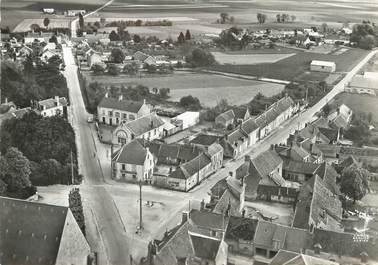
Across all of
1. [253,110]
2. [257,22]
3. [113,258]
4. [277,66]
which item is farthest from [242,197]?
[257,22]

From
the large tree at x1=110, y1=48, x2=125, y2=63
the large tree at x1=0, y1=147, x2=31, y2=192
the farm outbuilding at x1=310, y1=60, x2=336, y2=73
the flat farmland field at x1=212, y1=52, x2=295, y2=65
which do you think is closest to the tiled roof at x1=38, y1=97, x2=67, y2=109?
the large tree at x1=0, y1=147, x2=31, y2=192

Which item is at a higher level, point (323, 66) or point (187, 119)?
point (323, 66)

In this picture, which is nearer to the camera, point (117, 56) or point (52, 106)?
point (52, 106)

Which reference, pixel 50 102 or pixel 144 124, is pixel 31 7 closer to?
pixel 50 102

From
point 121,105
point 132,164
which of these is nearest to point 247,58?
point 121,105

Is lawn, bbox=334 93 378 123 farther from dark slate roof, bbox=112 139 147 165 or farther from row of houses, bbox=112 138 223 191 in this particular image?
dark slate roof, bbox=112 139 147 165

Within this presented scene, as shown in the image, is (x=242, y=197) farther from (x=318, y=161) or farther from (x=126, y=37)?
(x=126, y=37)
